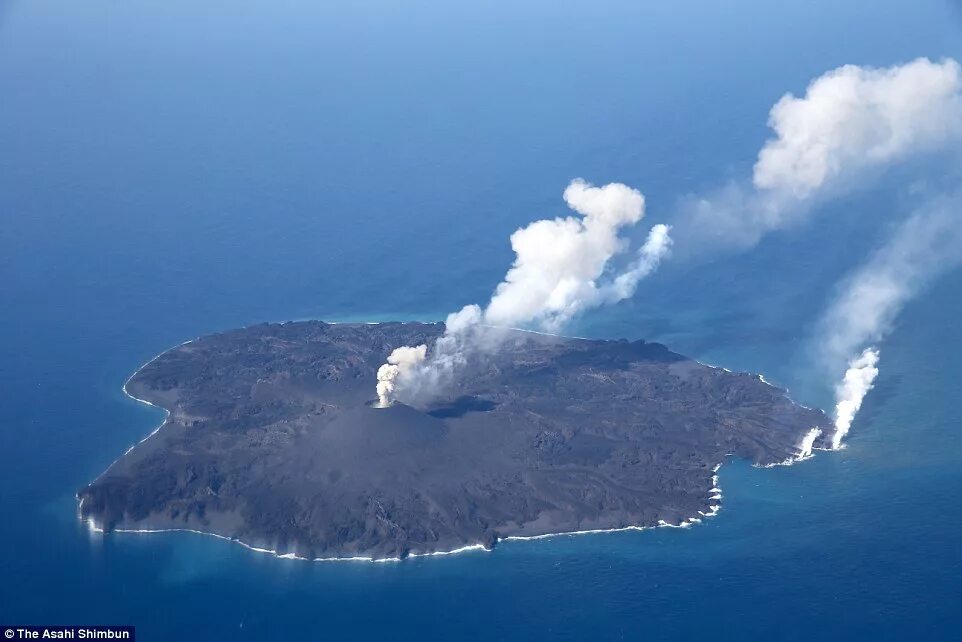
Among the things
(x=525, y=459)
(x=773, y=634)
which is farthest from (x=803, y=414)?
(x=773, y=634)

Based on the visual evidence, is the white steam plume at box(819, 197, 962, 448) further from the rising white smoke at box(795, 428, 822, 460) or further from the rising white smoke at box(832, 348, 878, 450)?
the rising white smoke at box(795, 428, 822, 460)

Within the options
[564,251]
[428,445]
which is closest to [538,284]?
[564,251]

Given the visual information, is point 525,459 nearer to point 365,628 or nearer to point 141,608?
point 365,628

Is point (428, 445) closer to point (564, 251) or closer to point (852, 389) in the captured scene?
point (564, 251)

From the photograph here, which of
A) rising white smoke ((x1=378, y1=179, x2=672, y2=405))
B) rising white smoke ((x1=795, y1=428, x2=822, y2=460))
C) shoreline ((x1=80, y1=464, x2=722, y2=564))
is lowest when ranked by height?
shoreline ((x1=80, y1=464, x2=722, y2=564))

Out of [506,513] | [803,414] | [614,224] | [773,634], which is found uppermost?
[614,224]

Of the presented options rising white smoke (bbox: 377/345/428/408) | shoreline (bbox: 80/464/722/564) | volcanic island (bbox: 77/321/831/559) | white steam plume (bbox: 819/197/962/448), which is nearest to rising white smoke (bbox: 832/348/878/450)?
white steam plume (bbox: 819/197/962/448)
